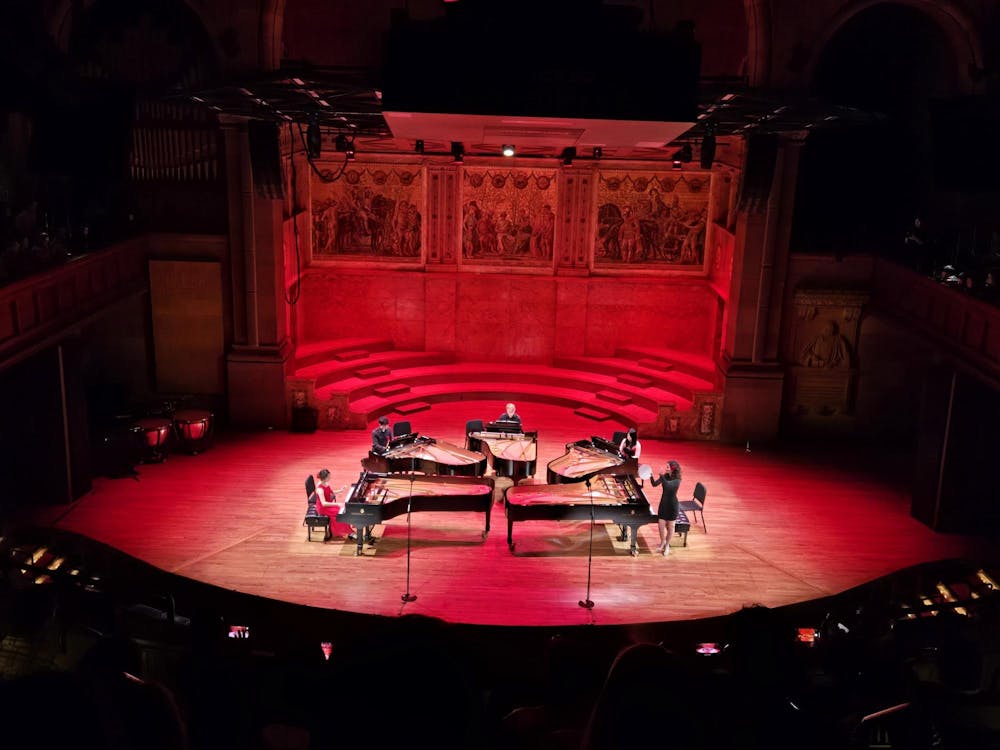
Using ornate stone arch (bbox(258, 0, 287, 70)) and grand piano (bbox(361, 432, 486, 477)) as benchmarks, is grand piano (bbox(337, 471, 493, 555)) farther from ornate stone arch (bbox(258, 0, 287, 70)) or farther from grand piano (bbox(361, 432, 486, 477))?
ornate stone arch (bbox(258, 0, 287, 70))

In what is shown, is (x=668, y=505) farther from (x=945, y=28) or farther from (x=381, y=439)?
(x=945, y=28)

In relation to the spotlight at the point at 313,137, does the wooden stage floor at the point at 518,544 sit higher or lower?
lower

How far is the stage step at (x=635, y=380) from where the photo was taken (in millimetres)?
16312

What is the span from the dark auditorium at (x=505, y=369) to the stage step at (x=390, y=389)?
0.24 feet

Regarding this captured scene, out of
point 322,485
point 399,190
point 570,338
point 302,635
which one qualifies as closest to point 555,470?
point 322,485

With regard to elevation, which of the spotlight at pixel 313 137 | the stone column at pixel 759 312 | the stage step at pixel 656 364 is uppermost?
the spotlight at pixel 313 137

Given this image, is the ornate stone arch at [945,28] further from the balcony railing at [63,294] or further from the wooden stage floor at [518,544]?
the balcony railing at [63,294]

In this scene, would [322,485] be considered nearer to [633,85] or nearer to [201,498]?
[201,498]

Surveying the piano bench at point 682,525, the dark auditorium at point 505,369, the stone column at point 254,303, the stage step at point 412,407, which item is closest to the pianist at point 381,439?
the dark auditorium at point 505,369

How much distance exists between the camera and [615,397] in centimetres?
1603

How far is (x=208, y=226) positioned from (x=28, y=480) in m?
4.68

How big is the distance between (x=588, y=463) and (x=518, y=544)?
65.3 inches

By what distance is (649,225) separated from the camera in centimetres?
1697

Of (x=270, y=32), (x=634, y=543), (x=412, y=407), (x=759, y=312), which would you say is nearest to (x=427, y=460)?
(x=634, y=543)
